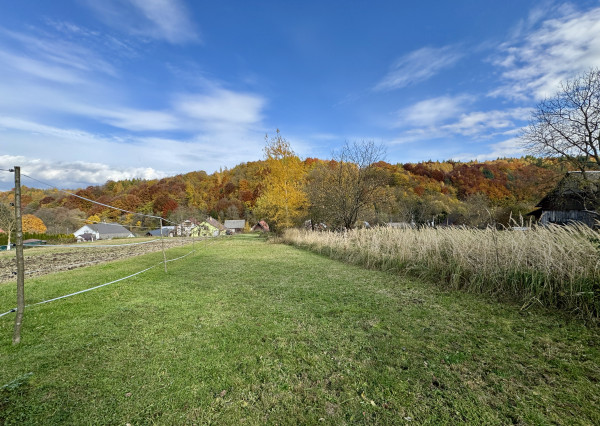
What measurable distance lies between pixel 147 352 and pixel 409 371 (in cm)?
275

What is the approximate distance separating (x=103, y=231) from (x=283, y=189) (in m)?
54.9

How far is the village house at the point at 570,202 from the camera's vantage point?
12.2 meters

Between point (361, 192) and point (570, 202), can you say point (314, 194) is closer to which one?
point (361, 192)

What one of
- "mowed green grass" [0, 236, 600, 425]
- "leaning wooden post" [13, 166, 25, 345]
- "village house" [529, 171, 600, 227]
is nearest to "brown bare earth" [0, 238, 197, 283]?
"leaning wooden post" [13, 166, 25, 345]

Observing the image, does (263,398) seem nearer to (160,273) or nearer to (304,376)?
(304,376)

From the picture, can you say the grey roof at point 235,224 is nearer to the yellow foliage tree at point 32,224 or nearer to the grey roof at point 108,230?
the grey roof at point 108,230

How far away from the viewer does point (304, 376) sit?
2381mm

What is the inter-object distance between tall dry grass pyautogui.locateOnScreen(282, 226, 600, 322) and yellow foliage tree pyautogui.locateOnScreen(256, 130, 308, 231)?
11.5 metres

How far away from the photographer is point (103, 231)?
5488cm

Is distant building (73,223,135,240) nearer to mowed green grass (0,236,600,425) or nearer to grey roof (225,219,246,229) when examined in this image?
grey roof (225,219,246,229)

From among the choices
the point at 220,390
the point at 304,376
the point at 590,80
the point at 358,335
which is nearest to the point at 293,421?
the point at 304,376

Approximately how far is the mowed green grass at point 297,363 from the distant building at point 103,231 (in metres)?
59.4

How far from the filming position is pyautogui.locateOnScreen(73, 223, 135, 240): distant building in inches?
2148

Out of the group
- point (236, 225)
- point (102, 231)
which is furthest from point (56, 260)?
point (236, 225)
